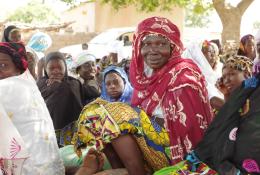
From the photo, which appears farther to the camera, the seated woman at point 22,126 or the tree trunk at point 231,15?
the tree trunk at point 231,15

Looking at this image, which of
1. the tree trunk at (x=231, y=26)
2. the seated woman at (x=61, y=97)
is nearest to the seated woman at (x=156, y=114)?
the seated woman at (x=61, y=97)

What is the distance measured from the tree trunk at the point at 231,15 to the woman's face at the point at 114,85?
8.84 metres

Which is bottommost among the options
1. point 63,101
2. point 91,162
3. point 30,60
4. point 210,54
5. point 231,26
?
point 91,162

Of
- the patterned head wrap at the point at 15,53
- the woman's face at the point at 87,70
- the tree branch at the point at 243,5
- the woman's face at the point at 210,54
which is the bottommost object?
the woman's face at the point at 87,70

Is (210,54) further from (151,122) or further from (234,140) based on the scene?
(234,140)

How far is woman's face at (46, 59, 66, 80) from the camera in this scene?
5352 millimetres

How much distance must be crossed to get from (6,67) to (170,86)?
138 centimetres

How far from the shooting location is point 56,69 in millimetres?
5359

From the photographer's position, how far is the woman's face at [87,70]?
21.1 feet

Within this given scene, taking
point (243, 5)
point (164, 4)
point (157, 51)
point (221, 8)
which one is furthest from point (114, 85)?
point (243, 5)

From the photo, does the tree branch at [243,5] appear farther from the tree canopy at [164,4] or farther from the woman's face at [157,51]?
the woman's face at [157,51]

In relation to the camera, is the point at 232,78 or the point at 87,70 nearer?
the point at 232,78

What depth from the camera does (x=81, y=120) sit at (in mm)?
3756

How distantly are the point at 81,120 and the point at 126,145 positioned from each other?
0.45 metres
